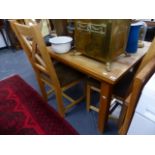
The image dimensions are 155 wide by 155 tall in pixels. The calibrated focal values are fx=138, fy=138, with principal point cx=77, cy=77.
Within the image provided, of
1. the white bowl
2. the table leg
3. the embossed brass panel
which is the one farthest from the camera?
the white bowl

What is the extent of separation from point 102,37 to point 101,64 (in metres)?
0.21

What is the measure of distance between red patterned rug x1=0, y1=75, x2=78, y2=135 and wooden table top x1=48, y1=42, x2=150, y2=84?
2.24ft

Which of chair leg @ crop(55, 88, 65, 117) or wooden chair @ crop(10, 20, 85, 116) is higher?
wooden chair @ crop(10, 20, 85, 116)

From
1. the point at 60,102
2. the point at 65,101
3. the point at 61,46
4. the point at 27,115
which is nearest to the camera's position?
the point at 61,46

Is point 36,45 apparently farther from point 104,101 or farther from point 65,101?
point 65,101

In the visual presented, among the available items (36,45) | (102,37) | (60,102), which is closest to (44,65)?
(36,45)

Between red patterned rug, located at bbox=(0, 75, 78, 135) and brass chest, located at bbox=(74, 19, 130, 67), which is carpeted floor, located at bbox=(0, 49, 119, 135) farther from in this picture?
brass chest, located at bbox=(74, 19, 130, 67)

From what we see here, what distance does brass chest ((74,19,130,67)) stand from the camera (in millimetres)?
845

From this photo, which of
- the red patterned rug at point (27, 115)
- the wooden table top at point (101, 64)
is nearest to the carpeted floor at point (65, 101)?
the red patterned rug at point (27, 115)

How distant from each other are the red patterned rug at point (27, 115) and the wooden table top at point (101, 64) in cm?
68

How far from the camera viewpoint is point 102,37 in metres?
0.89

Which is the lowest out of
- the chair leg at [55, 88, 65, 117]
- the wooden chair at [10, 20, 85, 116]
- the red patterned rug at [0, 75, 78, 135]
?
the red patterned rug at [0, 75, 78, 135]

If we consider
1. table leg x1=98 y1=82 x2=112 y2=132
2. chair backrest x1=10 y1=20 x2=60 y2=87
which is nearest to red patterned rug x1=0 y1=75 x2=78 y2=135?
table leg x1=98 y1=82 x2=112 y2=132
